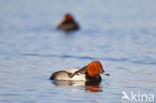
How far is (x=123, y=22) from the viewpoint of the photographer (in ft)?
111

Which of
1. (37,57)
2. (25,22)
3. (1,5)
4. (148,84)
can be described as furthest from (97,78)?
(1,5)

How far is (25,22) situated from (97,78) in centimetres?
1877

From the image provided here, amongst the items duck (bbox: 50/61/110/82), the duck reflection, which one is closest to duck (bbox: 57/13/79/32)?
duck (bbox: 50/61/110/82)

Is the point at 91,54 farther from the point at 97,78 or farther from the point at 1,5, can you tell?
the point at 1,5

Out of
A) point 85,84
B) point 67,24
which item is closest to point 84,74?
point 85,84

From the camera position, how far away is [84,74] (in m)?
15.0

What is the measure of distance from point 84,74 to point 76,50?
6.88 meters

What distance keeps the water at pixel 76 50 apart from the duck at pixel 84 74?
310mm

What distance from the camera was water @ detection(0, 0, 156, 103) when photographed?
13086 mm

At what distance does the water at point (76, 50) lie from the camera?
13.1 metres

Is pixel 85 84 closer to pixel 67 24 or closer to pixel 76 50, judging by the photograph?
pixel 76 50

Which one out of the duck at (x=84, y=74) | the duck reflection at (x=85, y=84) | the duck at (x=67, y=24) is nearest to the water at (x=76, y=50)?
the duck reflection at (x=85, y=84)

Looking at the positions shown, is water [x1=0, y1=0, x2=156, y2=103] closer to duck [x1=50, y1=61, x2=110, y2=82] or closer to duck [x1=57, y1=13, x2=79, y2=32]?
duck [x1=50, y1=61, x2=110, y2=82]

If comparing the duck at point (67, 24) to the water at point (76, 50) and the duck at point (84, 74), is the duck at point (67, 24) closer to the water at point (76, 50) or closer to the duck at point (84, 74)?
the water at point (76, 50)
